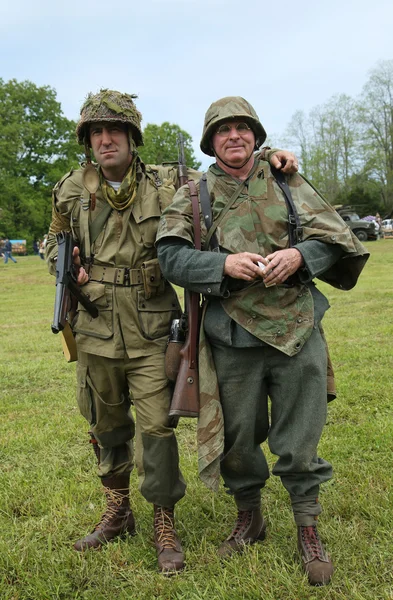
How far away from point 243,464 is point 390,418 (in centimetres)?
220

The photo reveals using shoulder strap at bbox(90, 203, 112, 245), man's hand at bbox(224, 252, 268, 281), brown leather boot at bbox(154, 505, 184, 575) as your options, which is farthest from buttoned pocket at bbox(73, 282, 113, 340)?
brown leather boot at bbox(154, 505, 184, 575)

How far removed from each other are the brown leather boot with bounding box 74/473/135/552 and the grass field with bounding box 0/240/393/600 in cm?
9

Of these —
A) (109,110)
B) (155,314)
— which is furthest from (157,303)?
(109,110)

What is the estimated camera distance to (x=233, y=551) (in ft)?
10.6

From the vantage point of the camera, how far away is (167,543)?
3.29 m

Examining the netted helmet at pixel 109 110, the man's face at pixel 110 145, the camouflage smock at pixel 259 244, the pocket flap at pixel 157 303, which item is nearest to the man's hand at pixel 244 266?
the camouflage smock at pixel 259 244

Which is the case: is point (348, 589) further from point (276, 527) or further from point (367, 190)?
point (367, 190)

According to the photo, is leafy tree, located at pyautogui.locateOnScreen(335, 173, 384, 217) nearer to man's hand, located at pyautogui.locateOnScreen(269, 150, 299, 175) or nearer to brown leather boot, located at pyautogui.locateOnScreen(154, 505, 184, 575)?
man's hand, located at pyautogui.locateOnScreen(269, 150, 299, 175)

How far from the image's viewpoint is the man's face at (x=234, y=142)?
312cm

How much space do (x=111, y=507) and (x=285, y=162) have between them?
2.16m

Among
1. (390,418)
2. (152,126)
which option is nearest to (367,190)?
(152,126)

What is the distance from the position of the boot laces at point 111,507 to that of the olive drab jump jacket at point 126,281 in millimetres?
874

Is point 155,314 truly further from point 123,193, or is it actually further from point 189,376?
point 123,193

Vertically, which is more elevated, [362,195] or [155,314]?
[362,195]
